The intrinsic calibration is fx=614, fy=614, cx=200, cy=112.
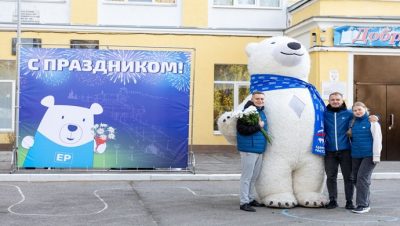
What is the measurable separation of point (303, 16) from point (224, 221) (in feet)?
38.8

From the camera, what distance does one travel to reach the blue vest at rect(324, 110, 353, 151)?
29.0 feet

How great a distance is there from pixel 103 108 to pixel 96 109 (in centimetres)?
14

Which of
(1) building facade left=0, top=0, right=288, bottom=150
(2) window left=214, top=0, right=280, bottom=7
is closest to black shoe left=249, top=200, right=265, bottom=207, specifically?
(1) building facade left=0, top=0, right=288, bottom=150

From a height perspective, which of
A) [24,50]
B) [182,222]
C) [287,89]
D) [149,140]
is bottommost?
[182,222]

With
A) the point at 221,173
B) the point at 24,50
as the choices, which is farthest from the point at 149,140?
the point at 24,50

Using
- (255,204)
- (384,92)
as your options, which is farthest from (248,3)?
(255,204)

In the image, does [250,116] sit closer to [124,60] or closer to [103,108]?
[124,60]

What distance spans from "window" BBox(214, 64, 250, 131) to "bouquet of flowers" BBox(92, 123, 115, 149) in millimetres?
8189

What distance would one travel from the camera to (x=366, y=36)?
1683 centimetres

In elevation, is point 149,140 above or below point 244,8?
below

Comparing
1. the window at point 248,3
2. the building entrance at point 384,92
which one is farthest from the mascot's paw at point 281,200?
the window at point 248,3

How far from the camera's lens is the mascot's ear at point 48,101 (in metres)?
12.2

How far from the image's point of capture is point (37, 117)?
1227 centimetres

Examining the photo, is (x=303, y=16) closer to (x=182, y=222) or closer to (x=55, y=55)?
(x=55, y=55)
